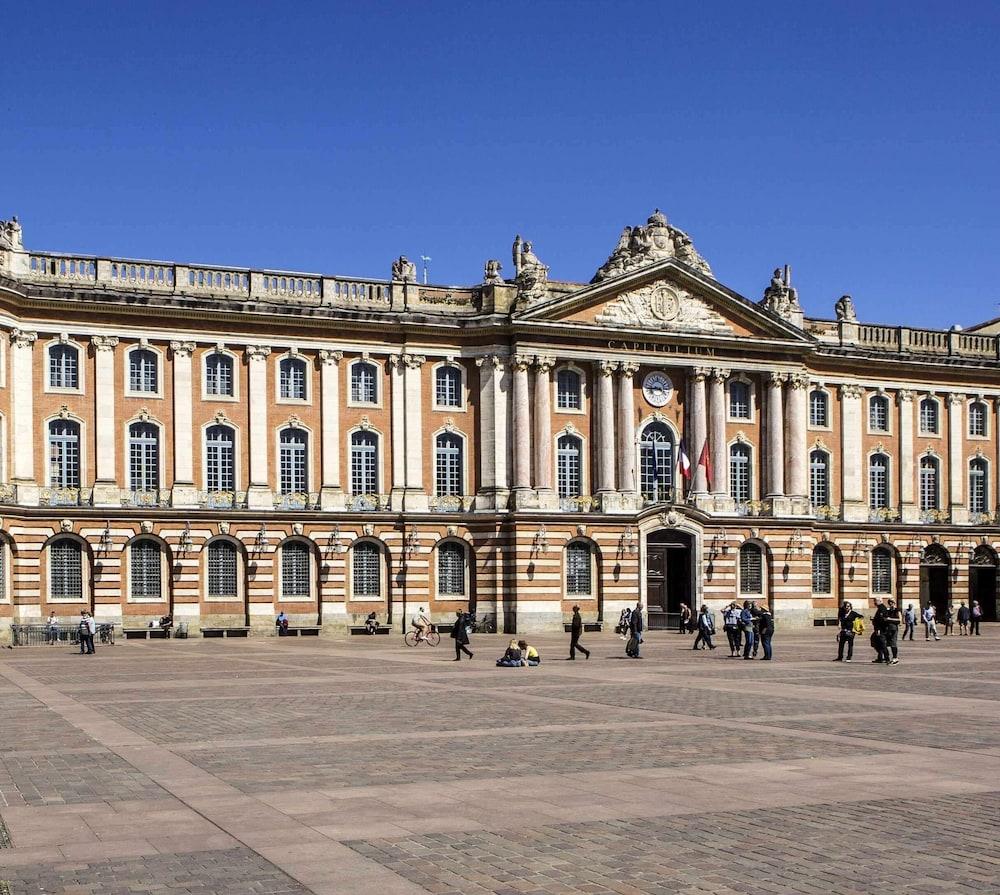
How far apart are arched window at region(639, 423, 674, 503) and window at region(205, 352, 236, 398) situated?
20959mm

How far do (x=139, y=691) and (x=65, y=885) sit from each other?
73.2ft

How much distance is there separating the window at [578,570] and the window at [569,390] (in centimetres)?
689

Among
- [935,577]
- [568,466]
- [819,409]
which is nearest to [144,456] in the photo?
[568,466]

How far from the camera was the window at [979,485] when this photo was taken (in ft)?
281

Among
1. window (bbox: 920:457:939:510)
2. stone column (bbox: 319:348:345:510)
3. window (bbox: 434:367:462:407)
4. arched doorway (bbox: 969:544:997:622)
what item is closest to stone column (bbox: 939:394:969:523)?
window (bbox: 920:457:939:510)

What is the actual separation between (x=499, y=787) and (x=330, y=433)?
51364 mm

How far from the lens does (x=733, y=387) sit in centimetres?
7688

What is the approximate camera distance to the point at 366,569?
234ft

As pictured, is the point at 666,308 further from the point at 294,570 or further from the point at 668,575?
the point at 294,570

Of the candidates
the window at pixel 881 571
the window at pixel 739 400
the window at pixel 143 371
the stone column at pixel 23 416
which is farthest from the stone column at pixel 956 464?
the stone column at pixel 23 416

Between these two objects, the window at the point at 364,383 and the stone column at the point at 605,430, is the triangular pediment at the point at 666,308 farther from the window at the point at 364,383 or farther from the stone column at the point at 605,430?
the window at the point at 364,383

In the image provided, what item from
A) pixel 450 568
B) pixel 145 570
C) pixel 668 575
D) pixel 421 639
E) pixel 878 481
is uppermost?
pixel 878 481

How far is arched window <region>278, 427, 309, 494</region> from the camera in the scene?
69688 millimetres

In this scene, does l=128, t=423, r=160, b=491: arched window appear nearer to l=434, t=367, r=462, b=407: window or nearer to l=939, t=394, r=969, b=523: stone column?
l=434, t=367, r=462, b=407: window
